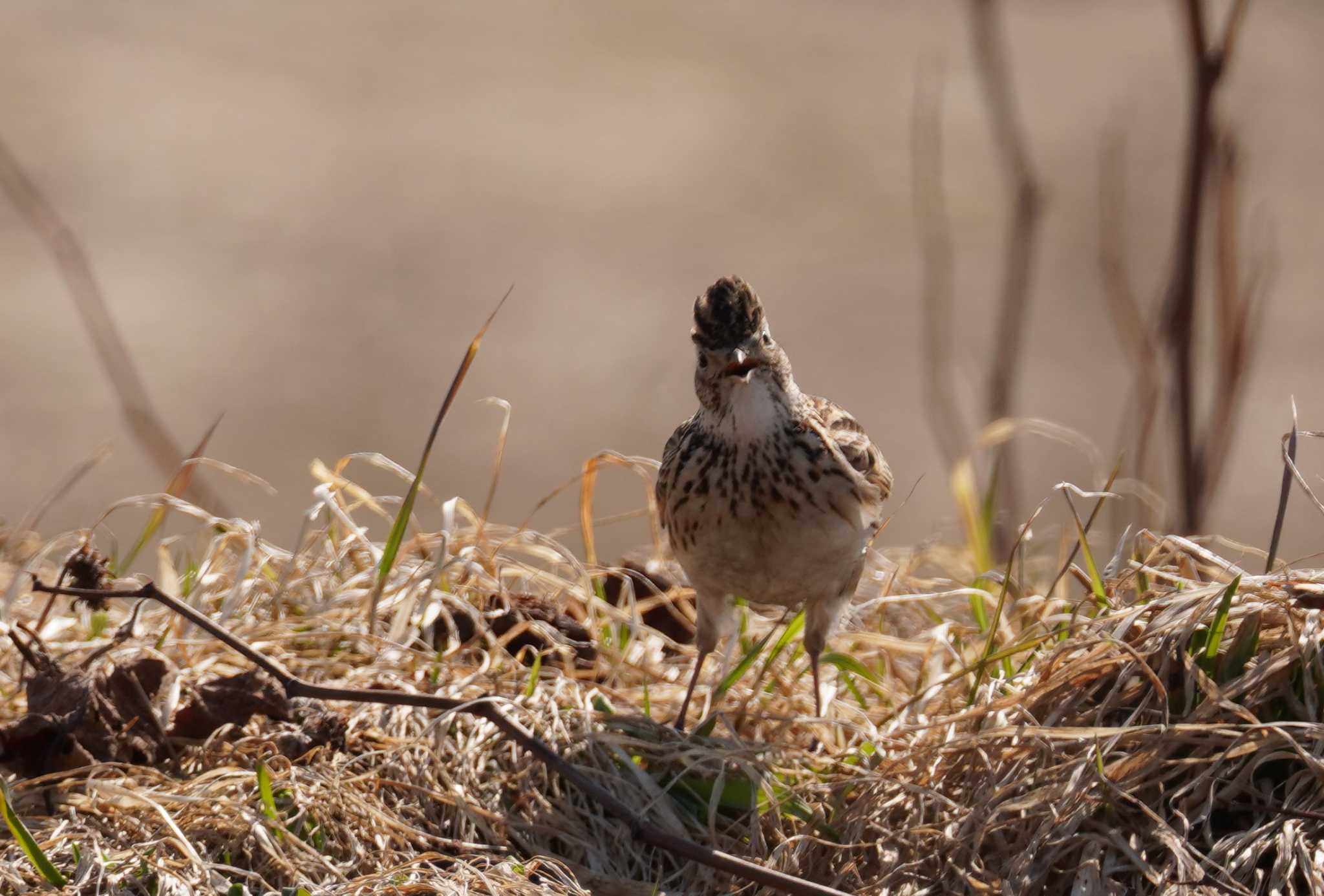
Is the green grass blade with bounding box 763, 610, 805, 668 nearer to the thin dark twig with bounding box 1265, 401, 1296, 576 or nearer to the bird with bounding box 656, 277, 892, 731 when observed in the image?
the bird with bounding box 656, 277, 892, 731

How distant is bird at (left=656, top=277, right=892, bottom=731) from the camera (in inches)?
173

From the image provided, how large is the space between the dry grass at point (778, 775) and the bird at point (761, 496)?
0.23 metres

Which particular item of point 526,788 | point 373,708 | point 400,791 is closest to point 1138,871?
point 526,788

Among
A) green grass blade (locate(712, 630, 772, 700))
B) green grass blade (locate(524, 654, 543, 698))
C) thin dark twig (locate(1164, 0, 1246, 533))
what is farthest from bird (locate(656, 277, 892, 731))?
thin dark twig (locate(1164, 0, 1246, 533))

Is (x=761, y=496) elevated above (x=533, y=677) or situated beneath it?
elevated above

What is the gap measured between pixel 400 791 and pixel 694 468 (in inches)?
51.3

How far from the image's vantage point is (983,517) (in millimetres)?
5570

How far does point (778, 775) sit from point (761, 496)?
852mm

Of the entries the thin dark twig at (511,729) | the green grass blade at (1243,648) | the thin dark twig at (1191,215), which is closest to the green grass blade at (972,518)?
the thin dark twig at (1191,215)

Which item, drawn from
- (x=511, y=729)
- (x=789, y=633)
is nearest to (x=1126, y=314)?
(x=789, y=633)

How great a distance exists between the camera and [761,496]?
14.5 ft

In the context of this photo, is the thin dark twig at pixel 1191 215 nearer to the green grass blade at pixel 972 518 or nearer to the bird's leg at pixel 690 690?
the bird's leg at pixel 690 690

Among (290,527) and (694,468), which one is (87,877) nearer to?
(694,468)

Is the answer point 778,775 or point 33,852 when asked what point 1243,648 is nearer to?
point 778,775
